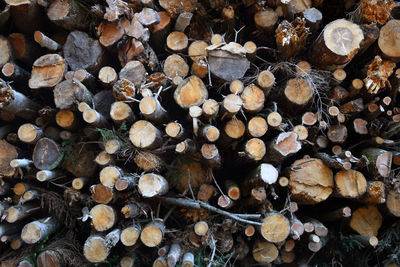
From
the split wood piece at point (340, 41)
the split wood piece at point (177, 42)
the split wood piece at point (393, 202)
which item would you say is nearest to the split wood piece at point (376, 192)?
the split wood piece at point (393, 202)

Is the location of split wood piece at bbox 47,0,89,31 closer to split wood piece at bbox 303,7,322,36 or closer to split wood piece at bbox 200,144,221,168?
split wood piece at bbox 200,144,221,168

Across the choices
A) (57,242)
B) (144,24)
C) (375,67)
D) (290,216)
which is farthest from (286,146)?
(57,242)

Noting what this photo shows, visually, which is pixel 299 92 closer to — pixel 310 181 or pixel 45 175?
pixel 310 181

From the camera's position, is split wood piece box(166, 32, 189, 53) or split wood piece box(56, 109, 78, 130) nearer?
split wood piece box(56, 109, 78, 130)

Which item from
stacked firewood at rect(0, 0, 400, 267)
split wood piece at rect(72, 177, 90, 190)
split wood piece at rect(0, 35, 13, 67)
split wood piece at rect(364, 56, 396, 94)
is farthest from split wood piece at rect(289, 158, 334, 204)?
split wood piece at rect(0, 35, 13, 67)

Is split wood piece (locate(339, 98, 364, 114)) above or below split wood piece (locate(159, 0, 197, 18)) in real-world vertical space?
below

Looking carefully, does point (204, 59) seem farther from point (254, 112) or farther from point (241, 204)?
point (241, 204)

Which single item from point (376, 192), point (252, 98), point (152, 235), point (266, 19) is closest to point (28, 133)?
point (152, 235)
